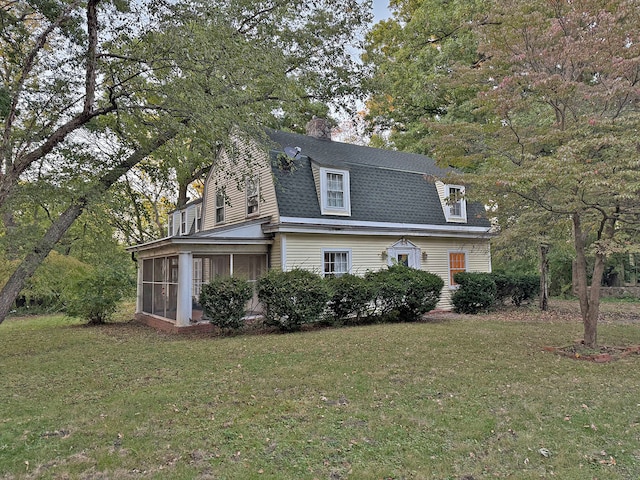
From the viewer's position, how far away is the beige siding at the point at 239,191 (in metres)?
11.1

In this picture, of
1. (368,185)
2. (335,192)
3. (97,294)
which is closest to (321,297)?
(335,192)

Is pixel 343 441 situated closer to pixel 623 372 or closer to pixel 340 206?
pixel 623 372

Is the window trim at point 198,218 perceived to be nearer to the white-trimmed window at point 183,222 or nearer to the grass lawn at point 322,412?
the white-trimmed window at point 183,222

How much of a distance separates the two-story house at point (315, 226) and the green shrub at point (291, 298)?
1620 millimetres

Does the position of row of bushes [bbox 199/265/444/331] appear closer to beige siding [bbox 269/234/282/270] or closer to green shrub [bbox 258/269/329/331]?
green shrub [bbox 258/269/329/331]

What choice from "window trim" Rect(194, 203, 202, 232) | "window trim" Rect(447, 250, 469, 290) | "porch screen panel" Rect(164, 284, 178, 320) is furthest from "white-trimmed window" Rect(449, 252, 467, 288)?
"window trim" Rect(194, 203, 202, 232)

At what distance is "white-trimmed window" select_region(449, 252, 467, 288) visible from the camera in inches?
592

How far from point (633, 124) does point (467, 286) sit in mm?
7425

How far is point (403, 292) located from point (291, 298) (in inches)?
130

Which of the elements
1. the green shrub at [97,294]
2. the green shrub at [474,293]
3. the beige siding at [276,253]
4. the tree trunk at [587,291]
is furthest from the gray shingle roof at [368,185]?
the green shrub at [97,294]

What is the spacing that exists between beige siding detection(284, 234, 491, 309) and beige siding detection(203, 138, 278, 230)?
4.24ft

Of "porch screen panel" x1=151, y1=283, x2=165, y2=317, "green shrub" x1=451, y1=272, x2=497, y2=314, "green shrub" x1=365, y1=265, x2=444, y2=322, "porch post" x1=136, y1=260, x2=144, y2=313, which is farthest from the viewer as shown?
"porch post" x1=136, y1=260, x2=144, y2=313

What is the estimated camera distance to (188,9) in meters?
6.90

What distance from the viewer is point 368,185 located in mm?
13969
